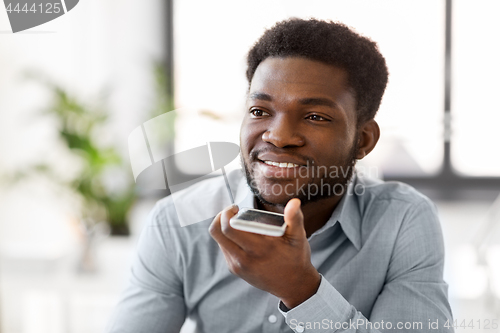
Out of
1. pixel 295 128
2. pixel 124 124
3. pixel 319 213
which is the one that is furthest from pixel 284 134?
pixel 124 124

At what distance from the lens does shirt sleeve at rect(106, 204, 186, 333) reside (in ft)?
2.77

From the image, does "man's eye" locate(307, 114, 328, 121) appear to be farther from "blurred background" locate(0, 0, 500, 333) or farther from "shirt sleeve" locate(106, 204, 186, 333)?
"blurred background" locate(0, 0, 500, 333)

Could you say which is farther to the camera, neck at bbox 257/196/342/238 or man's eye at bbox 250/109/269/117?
neck at bbox 257/196/342/238

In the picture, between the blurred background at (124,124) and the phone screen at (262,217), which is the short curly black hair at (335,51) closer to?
the phone screen at (262,217)

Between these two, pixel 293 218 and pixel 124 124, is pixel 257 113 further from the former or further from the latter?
pixel 124 124

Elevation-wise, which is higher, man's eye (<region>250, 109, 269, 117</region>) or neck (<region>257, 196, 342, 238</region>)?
man's eye (<region>250, 109, 269, 117</region>)

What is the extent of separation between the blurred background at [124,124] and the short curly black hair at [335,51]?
2.86 feet

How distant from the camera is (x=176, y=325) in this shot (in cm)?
87

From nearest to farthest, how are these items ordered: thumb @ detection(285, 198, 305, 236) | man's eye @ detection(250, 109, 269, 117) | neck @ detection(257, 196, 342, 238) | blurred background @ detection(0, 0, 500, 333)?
thumb @ detection(285, 198, 305, 236) → man's eye @ detection(250, 109, 269, 117) → neck @ detection(257, 196, 342, 238) → blurred background @ detection(0, 0, 500, 333)

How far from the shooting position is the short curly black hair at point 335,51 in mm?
778

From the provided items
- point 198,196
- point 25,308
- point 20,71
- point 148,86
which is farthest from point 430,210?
point 20,71
